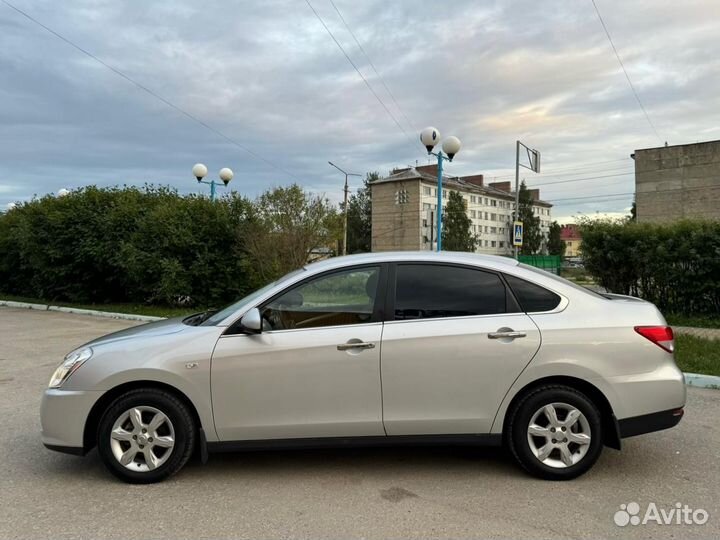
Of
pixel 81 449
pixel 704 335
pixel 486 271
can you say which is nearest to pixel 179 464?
pixel 81 449

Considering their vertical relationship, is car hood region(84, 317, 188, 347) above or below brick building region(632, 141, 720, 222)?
below

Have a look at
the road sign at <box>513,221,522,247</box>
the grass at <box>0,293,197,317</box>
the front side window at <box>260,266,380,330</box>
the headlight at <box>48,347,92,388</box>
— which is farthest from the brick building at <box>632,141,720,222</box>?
the headlight at <box>48,347,92,388</box>

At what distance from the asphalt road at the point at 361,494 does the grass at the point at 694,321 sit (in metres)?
6.52

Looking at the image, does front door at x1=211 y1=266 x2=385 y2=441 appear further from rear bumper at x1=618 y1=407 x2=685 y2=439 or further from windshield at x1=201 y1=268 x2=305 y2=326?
rear bumper at x1=618 y1=407 x2=685 y2=439

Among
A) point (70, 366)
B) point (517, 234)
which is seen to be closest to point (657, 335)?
point (70, 366)

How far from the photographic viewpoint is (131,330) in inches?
169

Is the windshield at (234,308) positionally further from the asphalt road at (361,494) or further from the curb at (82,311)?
the curb at (82,311)

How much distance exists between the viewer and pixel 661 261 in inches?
435

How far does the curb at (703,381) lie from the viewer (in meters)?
6.22

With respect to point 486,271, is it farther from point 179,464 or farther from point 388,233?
point 388,233

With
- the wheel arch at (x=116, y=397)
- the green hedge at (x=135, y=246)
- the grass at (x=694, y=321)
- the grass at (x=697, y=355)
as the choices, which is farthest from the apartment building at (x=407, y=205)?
the wheel arch at (x=116, y=397)

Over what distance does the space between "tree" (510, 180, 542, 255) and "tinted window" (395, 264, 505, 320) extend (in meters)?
91.3

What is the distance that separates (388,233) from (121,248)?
78.0 m

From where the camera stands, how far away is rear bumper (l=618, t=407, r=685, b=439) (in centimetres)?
373
